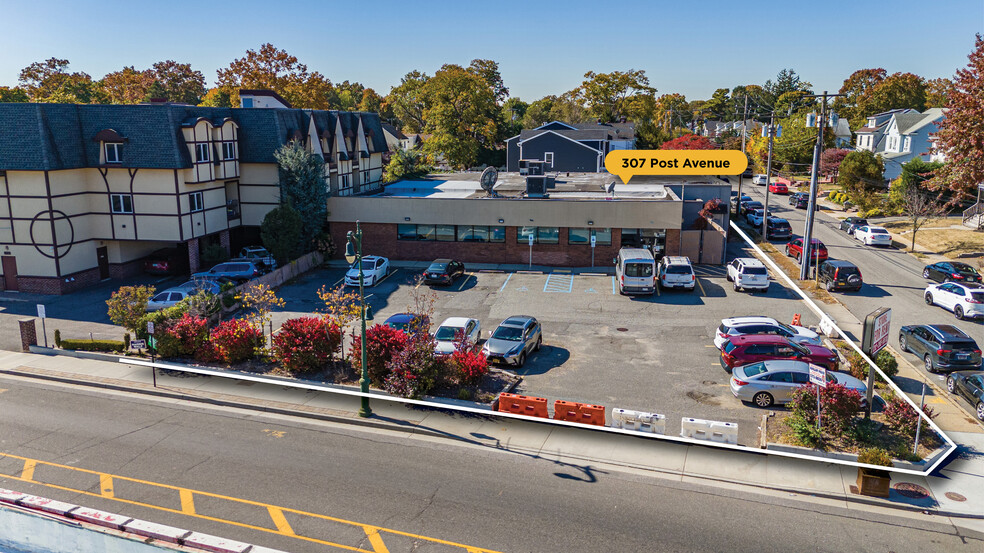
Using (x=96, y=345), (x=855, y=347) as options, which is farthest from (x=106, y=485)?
(x=855, y=347)

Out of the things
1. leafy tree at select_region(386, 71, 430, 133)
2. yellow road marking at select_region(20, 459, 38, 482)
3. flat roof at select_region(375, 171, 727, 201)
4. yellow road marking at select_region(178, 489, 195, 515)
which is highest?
leafy tree at select_region(386, 71, 430, 133)

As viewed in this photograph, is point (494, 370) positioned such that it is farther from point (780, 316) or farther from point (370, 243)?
point (370, 243)

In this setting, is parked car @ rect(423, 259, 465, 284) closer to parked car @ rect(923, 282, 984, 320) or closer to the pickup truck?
the pickup truck

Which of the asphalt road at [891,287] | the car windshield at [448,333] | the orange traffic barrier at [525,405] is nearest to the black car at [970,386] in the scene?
the asphalt road at [891,287]

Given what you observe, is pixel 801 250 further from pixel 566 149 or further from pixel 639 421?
pixel 566 149

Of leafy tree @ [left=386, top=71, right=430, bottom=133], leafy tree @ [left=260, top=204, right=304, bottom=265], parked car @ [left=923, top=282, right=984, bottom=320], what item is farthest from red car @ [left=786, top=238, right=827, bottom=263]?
leafy tree @ [left=386, top=71, right=430, bottom=133]

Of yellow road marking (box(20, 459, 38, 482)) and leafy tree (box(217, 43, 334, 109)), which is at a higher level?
leafy tree (box(217, 43, 334, 109))
